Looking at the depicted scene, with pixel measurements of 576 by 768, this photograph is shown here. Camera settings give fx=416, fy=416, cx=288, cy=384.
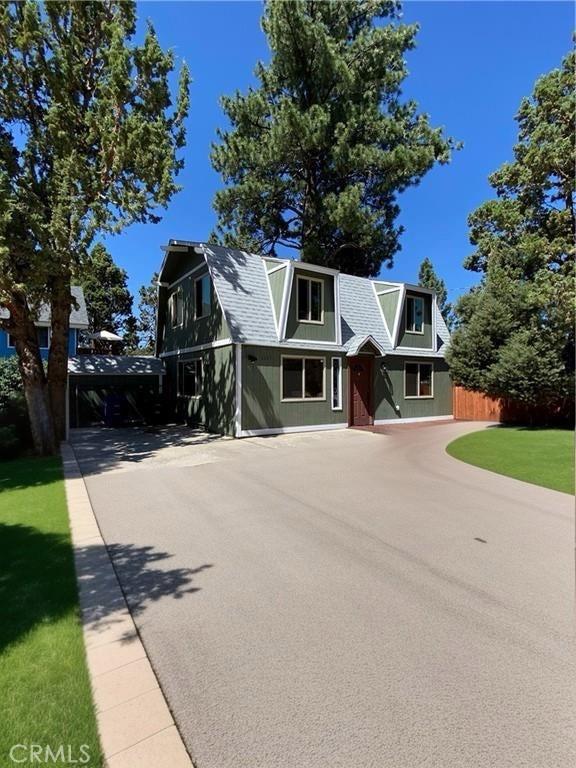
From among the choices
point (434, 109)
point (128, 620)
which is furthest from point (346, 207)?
point (128, 620)

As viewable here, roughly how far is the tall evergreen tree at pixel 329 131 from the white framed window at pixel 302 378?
32.2ft

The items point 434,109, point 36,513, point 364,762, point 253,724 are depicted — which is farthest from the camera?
point 434,109

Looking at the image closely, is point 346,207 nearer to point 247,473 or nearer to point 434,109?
point 434,109

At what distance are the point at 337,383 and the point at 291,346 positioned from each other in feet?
8.37

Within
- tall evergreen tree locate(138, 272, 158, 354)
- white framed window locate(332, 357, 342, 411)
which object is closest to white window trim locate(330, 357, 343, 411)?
white framed window locate(332, 357, 342, 411)

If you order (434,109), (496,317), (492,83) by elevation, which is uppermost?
(434,109)

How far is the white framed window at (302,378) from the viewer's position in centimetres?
1403

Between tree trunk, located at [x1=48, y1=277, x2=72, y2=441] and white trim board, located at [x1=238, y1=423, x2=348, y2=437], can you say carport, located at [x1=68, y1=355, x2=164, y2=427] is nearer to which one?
tree trunk, located at [x1=48, y1=277, x2=72, y2=441]

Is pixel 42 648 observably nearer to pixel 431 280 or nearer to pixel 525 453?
pixel 525 453

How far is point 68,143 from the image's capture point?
10062 millimetres

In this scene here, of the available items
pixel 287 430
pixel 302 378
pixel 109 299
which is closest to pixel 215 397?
pixel 287 430

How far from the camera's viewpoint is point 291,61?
20.5m

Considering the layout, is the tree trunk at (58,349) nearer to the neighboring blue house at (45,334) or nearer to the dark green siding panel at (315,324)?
the dark green siding panel at (315,324)

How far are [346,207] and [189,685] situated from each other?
21.0 m
